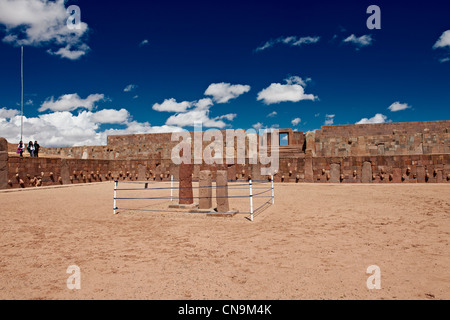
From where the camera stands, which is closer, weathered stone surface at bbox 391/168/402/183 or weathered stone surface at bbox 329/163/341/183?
weathered stone surface at bbox 391/168/402/183

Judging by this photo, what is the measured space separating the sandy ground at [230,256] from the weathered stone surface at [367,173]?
11.0 m

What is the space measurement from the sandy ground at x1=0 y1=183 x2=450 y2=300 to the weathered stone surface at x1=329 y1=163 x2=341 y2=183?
11.1m

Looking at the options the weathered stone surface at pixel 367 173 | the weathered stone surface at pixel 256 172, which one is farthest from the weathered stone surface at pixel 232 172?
the weathered stone surface at pixel 367 173

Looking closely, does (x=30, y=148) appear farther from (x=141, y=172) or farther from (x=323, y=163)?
(x=323, y=163)

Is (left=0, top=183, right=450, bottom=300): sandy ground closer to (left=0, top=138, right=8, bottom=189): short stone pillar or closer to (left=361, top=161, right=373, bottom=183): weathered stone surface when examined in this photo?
(left=0, top=138, right=8, bottom=189): short stone pillar

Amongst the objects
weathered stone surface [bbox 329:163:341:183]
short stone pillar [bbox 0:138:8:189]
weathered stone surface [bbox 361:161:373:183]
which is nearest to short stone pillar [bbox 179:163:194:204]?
short stone pillar [bbox 0:138:8:189]

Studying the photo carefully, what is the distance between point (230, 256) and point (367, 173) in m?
16.3

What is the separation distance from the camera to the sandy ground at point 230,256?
3021mm

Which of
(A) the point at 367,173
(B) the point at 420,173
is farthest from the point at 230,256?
(B) the point at 420,173

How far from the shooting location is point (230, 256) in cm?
418

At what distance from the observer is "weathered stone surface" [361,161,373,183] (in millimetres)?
17766

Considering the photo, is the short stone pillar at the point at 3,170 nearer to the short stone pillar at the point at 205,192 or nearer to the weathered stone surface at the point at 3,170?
the weathered stone surface at the point at 3,170
